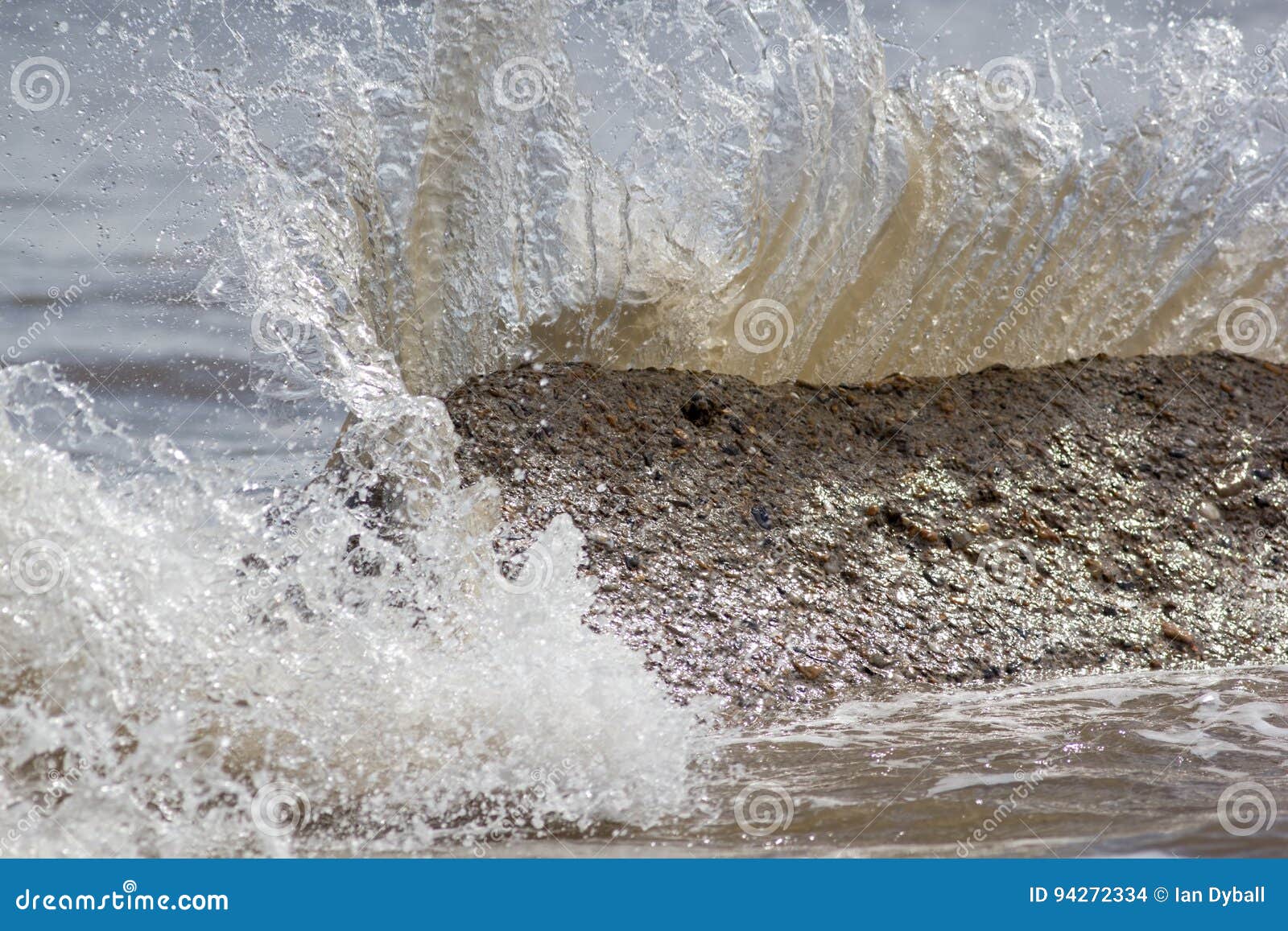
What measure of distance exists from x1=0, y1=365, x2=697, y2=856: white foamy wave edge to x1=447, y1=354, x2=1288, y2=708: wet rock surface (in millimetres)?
409

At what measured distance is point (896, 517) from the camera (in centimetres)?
414

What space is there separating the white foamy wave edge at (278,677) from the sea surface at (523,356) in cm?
1

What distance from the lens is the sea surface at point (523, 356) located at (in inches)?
92.7

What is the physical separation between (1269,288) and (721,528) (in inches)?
139

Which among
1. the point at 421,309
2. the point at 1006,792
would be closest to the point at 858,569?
the point at 1006,792

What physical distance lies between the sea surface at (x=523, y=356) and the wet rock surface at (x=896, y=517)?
0.20 meters

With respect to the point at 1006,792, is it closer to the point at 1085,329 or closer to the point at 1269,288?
the point at 1085,329

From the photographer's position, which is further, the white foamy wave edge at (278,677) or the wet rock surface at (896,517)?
the wet rock surface at (896,517)

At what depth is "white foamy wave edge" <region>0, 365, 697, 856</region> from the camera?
7.44 feet

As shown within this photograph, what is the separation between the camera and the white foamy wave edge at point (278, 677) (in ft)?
7.44

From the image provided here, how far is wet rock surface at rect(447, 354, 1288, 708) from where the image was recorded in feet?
11.8

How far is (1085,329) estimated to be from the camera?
539cm

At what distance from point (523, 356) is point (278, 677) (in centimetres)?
204

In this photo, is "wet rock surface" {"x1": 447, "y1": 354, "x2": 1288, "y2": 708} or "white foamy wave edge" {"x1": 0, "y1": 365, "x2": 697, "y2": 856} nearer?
"white foamy wave edge" {"x1": 0, "y1": 365, "x2": 697, "y2": 856}
